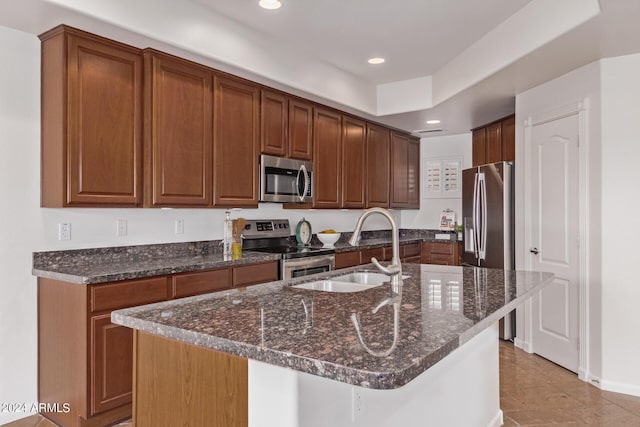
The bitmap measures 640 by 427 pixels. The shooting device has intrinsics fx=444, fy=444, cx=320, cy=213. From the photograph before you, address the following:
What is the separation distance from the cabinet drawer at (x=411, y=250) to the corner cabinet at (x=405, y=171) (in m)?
0.57

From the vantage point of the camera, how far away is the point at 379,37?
3.66 m

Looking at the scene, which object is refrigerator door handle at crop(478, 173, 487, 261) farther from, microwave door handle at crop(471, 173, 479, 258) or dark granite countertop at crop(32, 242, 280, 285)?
dark granite countertop at crop(32, 242, 280, 285)

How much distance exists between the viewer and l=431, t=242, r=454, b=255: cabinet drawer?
18.8ft

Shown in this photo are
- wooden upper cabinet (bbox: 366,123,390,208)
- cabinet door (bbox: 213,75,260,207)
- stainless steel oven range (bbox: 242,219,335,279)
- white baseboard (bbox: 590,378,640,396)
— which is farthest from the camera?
wooden upper cabinet (bbox: 366,123,390,208)

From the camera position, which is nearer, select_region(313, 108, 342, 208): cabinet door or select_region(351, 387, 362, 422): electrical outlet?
select_region(351, 387, 362, 422): electrical outlet

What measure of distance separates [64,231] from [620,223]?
3.86 meters

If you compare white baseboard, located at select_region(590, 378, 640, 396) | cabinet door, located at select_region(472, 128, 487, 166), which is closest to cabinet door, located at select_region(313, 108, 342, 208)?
cabinet door, located at select_region(472, 128, 487, 166)

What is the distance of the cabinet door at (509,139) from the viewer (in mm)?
4789

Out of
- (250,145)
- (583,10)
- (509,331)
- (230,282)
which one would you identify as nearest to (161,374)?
(230,282)

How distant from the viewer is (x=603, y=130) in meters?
3.24

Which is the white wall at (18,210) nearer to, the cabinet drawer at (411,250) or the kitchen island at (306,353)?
the kitchen island at (306,353)

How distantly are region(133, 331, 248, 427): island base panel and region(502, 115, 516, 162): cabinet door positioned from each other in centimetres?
432

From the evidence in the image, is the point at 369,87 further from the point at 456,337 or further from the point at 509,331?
the point at 456,337

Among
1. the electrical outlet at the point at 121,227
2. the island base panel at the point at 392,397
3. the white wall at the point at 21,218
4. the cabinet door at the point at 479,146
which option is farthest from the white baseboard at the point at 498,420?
the cabinet door at the point at 479,146
